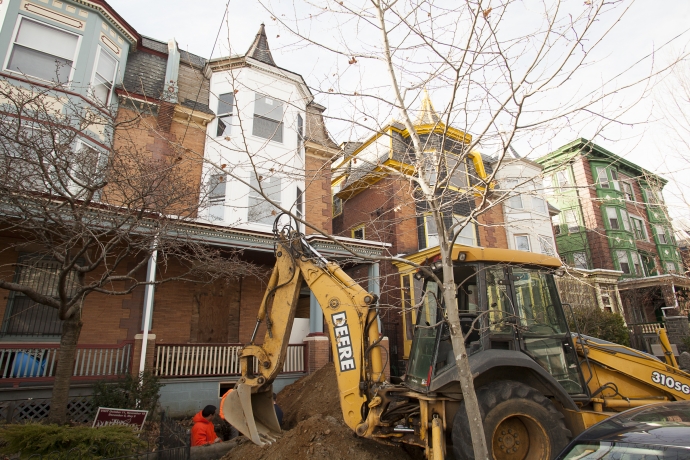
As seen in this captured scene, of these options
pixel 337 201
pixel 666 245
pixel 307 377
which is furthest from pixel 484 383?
pixel 666 245

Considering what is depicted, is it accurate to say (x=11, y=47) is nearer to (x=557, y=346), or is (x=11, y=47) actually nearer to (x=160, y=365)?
(x=160, y=365)

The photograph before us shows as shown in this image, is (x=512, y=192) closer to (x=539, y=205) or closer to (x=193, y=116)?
(x=193, y=116)

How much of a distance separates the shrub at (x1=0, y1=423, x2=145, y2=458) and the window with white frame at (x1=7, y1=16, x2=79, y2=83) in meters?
10.4

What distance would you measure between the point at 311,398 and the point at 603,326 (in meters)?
13.9

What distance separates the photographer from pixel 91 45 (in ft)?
41.8

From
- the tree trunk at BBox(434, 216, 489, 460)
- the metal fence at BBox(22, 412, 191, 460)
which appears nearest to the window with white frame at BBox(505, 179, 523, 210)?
the tree trunk at BBox(434, 216, 489, 460)

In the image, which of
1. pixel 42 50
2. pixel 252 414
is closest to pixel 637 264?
pixel 252 414

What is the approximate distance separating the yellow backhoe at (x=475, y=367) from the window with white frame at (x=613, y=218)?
25672mm

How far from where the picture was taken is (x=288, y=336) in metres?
5.88

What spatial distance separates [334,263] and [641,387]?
4701 mm

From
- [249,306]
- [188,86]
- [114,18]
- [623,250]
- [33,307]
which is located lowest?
[33,307]

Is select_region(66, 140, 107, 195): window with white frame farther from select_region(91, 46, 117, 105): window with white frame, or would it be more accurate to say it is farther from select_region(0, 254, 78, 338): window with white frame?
select_region(91, 46, 117, 105): window with white frame

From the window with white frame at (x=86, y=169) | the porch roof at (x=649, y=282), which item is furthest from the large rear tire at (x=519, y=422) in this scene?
the porch roof at (x=649, y=282)

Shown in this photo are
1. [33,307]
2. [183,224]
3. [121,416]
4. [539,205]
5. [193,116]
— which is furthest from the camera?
[539,205]
